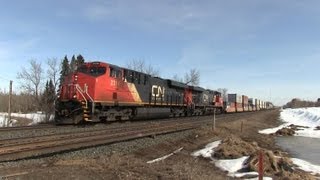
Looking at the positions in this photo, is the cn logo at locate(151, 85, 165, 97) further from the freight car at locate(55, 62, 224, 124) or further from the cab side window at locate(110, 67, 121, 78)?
the cab side window at locate(110, 67, 121, 78)

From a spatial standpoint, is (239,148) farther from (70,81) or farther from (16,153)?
(70,81)

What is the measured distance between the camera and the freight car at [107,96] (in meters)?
25.5

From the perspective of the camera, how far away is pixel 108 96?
89.0 ft

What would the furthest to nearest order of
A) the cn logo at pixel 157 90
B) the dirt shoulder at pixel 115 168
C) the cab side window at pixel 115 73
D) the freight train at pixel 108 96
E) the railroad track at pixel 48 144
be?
the cn logo at pixel 157 90, the cab side window at pixel 115 73, the freight train at pixel 108 96, the railroad track at pixel 48 144, the dirt shoulder at pixel 115 168

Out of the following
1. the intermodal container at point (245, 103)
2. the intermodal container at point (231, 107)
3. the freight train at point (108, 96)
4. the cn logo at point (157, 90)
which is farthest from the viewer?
the intermodal container at point (245, 103)

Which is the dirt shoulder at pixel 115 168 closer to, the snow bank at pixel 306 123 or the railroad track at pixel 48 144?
the railroad track at pixel 48 144

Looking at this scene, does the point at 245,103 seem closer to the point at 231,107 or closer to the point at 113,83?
the point at 231,107

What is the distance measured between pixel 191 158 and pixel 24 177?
7548 millimetres

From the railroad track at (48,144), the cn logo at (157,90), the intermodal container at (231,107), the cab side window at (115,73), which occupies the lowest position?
the railroad track at (48,144)

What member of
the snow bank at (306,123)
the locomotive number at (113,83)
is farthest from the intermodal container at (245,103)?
the locomotive number at (113,83)

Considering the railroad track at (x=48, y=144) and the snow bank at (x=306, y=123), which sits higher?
the railroad track at (x=48, y=144)

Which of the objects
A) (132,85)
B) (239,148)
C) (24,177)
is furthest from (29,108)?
(24,177)

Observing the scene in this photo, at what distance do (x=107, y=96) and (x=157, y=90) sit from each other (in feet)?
34.9

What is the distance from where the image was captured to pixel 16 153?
12.9m
